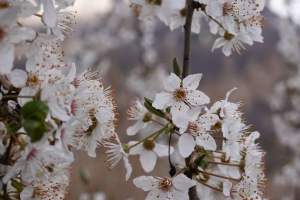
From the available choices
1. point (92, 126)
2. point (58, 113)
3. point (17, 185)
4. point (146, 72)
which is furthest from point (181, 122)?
point (146, 72)

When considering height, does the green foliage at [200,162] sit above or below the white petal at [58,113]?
below

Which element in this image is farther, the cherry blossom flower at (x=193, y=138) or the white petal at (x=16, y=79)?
the cherry blossom flower at (x=193, y=138)

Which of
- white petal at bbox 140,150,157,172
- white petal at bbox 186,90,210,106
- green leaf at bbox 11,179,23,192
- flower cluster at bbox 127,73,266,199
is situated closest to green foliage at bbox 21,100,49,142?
green leaf at bbox 11,179,23,192

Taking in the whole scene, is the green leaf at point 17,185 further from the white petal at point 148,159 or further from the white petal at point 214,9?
the white petal at point 214,9

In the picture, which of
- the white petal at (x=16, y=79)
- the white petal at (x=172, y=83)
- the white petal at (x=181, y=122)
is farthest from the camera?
the white petal at (x=172, y=83)

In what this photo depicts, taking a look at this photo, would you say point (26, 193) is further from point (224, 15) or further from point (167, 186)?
point (224, 15)

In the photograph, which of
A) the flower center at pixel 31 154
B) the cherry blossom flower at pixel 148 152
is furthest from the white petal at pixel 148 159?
the flower center at pixel 31 154
